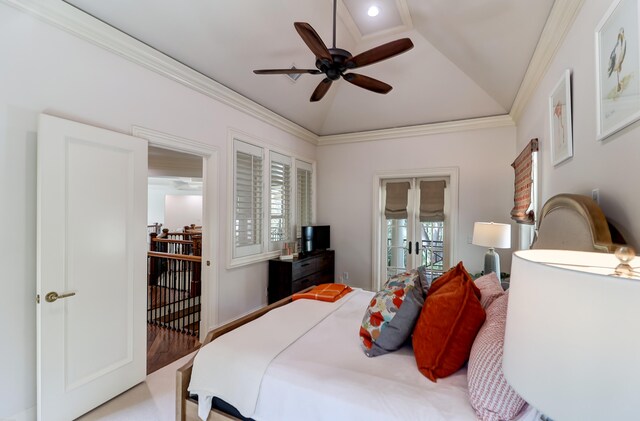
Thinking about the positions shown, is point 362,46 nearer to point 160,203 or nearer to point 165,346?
point 165,346

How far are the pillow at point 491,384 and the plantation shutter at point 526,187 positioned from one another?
189cm

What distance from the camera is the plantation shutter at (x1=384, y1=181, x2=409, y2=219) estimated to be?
4836 millimetres

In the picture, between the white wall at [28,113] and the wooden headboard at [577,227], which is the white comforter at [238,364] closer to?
the white wall at [28,113]

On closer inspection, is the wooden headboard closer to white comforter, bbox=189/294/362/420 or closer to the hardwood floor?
white comforter, bbox=189/294/362/420

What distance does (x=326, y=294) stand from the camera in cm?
266

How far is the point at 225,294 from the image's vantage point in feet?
11.3

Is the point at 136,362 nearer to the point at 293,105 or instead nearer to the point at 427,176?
the point at 293,105

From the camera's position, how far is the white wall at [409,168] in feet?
13.7

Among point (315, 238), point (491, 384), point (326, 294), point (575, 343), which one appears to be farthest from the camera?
point (315, 238)

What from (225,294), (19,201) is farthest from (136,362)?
(19,201)

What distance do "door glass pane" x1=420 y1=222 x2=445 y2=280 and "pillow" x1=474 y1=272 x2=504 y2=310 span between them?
2.49 meters

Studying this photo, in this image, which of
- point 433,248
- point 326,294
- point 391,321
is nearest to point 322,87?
point 326,294

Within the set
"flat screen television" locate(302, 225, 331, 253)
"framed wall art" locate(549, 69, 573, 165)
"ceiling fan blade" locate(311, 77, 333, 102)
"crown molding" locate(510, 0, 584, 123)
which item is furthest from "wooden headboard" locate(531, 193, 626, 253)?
"flat screen television" locate(302, 225, 331, 253)

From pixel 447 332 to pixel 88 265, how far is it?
2.47m
